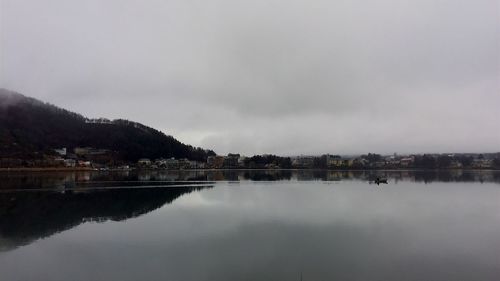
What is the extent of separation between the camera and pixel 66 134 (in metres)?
92.2

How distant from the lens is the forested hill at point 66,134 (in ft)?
242

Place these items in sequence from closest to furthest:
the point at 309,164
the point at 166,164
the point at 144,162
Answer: the point at 144,162
the point at 166,164
the point at 309,164

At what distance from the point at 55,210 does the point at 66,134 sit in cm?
7975

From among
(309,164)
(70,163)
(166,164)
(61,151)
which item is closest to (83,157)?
(61,151)

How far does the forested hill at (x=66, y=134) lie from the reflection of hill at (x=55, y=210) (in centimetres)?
4642

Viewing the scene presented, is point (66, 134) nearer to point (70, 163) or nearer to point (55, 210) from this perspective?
point (70, 163)

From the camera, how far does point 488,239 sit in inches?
524

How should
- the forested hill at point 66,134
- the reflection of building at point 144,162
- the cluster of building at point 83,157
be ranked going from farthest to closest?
the reflection of building at point 144,162 < the forested hill at point 66,134 < the cluster of building at point 83,157

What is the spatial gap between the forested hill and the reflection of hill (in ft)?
152

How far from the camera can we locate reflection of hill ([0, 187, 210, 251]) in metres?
14.6

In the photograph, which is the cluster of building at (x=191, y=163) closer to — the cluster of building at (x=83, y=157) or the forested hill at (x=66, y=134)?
the forested hill at (x=66, y=134)

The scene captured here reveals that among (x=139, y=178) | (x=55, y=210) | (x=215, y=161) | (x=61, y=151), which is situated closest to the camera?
(x=55, y=210)

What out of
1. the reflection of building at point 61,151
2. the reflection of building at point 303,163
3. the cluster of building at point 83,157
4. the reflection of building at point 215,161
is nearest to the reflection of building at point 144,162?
the cluster of building at point 83,157

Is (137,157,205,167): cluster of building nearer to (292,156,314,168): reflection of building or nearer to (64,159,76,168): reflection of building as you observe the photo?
(64,159,76,168): reflection of building
